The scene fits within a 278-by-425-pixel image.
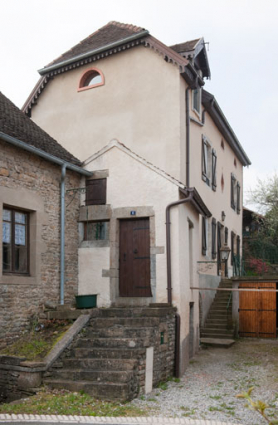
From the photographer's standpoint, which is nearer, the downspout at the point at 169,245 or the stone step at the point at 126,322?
the stone step at the point at 126,322

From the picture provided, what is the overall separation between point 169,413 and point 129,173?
5618 mm

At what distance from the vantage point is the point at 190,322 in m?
12.5

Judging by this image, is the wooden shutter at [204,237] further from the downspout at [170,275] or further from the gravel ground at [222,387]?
the downspout at [170,275]

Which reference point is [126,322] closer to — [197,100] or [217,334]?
[217,334]

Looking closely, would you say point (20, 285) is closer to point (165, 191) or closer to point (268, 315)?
point (165, 191)

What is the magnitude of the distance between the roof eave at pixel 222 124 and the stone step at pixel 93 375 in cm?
995

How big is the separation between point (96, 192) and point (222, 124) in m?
8.29

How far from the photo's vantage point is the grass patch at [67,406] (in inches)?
269

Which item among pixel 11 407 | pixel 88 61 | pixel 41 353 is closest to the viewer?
pixel 11 407

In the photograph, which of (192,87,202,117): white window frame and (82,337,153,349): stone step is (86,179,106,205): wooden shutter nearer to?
(82,337,153,349): stone step

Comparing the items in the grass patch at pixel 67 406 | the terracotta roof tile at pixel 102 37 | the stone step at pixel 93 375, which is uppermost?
the terracotta roof tile at pixel 102 37

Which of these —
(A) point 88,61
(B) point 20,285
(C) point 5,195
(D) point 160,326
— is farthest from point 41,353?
(A) point 88,61

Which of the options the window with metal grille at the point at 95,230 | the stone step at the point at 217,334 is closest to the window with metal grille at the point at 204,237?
the stone step at the point at 217,334

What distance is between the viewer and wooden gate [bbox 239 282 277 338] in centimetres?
1548
